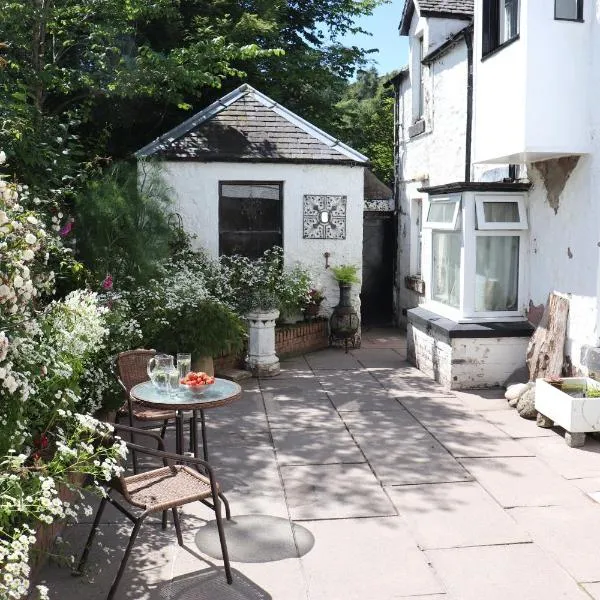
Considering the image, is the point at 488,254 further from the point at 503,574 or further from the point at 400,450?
the point at 503,574

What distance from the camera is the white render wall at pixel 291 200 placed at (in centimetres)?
1127

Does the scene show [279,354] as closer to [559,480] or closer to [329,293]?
[329,293]

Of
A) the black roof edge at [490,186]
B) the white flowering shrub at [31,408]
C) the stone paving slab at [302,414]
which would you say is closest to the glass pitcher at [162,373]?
the white flowering shrub at [31,408]

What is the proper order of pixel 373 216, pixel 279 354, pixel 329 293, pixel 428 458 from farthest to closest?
pixel 373 216 < pixel 329 293 < pixel 279 354 < pixel 428 458

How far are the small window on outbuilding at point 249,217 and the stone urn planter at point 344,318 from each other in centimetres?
138

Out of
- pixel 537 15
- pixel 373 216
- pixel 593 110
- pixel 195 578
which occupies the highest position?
pixel 537 15

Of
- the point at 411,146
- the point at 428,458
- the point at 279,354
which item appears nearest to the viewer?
the point at 428,458

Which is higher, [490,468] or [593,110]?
[593,110]

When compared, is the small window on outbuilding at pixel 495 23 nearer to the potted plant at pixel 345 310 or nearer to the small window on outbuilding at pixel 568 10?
the small window on outbuilding at pixel 568 10

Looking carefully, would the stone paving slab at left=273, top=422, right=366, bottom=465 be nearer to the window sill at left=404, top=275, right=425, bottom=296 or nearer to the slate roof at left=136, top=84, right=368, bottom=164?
the slate roof at left=136, top=84, right=368, bottom=164

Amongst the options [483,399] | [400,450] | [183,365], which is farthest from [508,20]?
[183,365]

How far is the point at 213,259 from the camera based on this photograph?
11438 mm

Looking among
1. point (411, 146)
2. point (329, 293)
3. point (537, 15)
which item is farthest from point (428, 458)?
point (411, 146)

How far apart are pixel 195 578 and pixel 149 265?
19.4 ft
